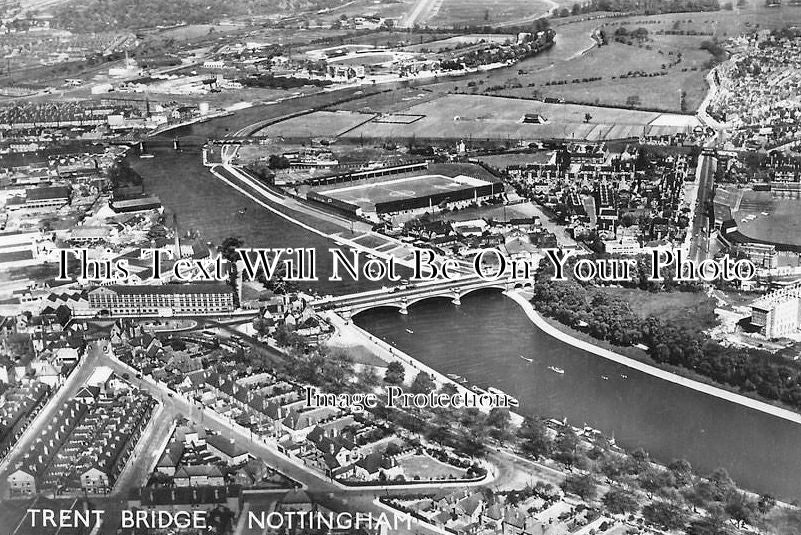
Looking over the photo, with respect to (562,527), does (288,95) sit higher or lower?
higher

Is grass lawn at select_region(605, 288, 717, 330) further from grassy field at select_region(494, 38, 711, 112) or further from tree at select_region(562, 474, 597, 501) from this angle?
grassy field at select_region(494, 38, 711, 112)

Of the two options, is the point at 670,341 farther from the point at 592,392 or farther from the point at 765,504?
the point at 765,504

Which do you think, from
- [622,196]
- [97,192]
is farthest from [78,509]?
[622,196]

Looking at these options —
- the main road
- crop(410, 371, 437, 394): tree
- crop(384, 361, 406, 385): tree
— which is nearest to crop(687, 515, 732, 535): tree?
the main road

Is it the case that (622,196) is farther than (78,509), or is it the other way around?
(622,196)

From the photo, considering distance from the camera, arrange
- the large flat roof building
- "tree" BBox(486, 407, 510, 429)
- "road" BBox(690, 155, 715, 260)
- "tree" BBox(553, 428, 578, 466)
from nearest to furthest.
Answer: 1. "tree" BBox(553, 428, 578, 466)
2. "tree" BBox(486, 407, 510, 429)
3. the large flat roof building
4. "road" BBox(690, 155, 715, 260)

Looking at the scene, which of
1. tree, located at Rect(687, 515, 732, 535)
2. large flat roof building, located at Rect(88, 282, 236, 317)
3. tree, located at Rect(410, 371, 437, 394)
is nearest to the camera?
tree, located at Rect(687, 515, 732, 535)

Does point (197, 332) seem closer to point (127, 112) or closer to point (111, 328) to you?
point (111, 328)
